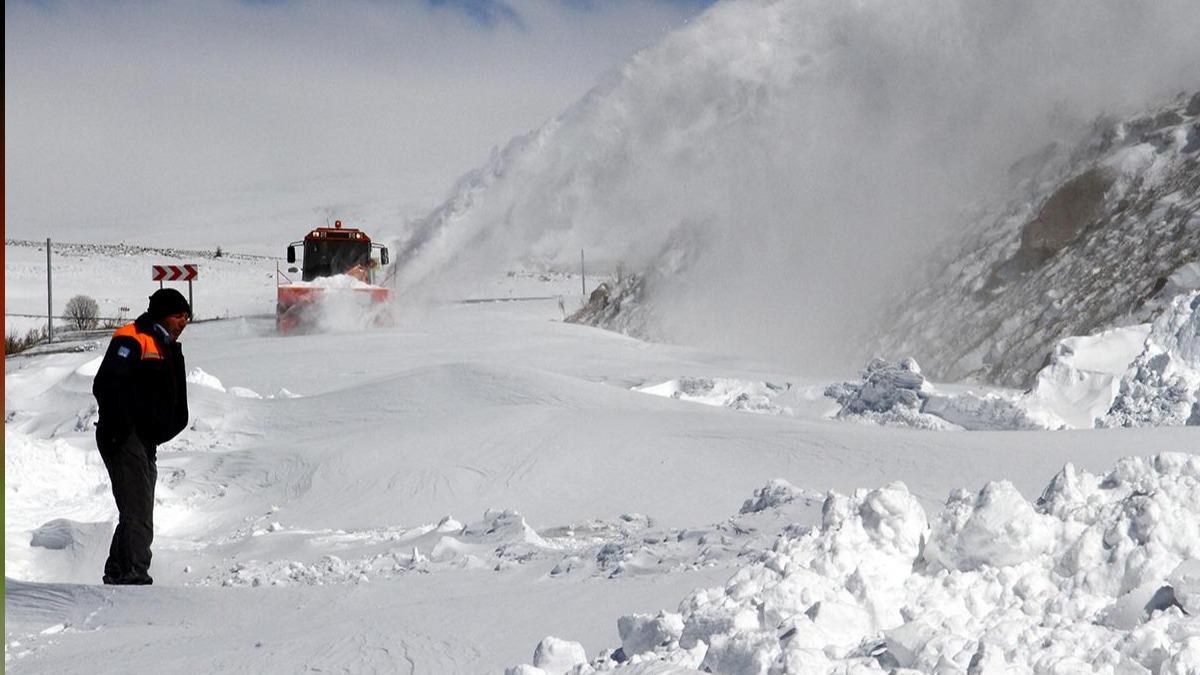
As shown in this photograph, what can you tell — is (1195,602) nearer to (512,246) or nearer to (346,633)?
(346,633)

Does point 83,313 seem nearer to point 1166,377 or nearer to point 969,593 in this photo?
point 1166,377

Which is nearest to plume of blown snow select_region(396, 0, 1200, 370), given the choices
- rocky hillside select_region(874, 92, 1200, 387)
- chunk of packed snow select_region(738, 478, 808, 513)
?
rocky hillside select_region(874, 92, 1200, 387)

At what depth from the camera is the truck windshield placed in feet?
77.2

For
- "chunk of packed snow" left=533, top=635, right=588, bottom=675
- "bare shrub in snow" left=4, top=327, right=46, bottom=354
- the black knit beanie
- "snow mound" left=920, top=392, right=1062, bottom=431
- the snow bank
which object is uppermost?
the black knit beanie

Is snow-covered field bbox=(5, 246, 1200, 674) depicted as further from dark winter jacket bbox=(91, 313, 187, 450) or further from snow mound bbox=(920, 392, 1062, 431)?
snow mound bbox=(920, 392, 1062, 431)

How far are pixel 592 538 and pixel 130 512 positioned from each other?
216 cm

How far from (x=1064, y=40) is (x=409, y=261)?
11864mm

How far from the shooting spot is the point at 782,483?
5.68 meters

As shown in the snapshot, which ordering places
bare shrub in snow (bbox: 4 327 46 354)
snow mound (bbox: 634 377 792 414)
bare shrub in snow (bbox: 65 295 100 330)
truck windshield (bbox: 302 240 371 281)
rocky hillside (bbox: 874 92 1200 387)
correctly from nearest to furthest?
1. snow mound (bbox: 634 377 792 414)
2. rocky hillside (bbox: 874 92 1200 387)
3. bare shrub in snow (bbox: 4 327 46 354)
4. truck windshield (bbox: 302 240 371 281)
5. bare shrub in snow (bbox: 65 295 100 330)

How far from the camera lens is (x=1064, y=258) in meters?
15.1

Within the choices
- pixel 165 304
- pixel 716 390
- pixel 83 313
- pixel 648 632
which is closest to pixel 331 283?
pixel 716 390

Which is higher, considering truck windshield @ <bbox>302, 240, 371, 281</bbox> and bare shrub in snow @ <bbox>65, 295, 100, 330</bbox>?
truck windshield @ <bbox>302, 240, 371, 281</bbox>

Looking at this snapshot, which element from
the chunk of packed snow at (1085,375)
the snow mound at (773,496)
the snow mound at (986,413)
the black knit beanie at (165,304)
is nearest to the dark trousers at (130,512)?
the black knit beanie at (165,304)

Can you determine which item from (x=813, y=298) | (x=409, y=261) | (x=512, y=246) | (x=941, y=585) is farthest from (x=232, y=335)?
(x=941, y=585)
